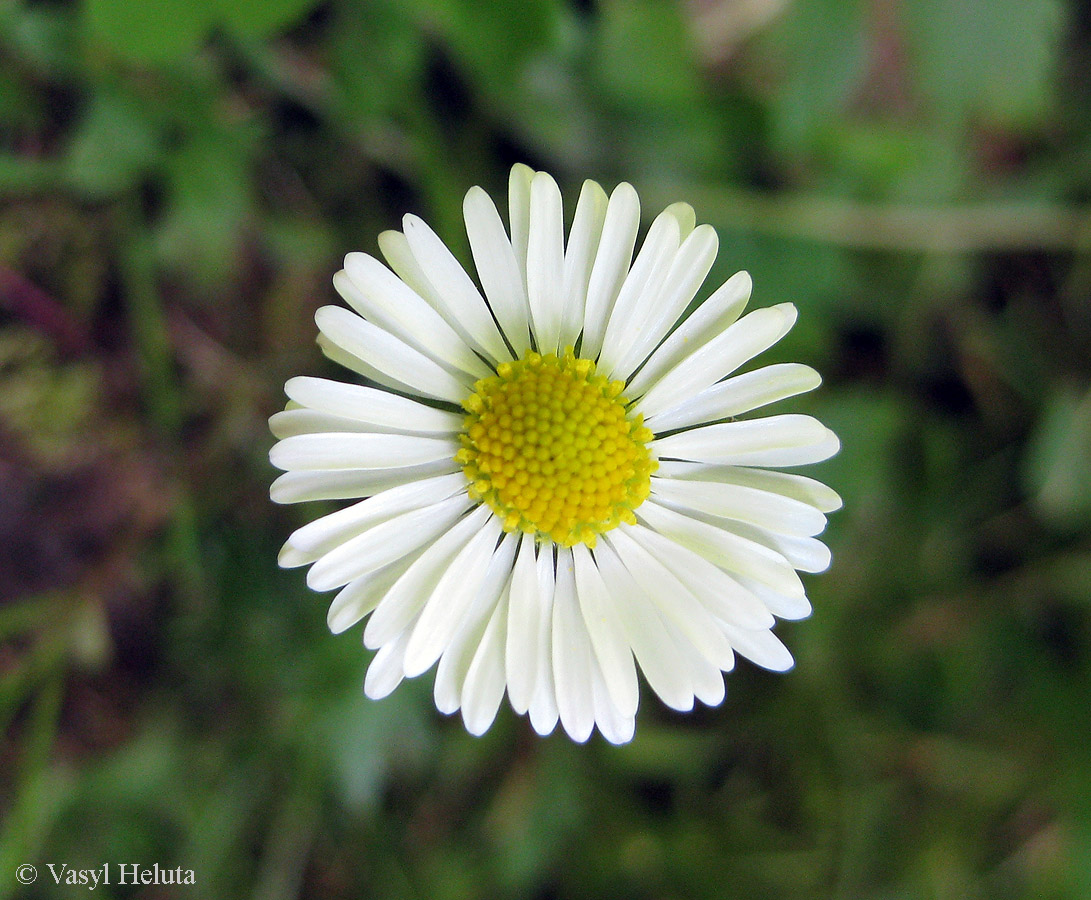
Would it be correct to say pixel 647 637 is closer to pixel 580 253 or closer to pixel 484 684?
pixel 484 684

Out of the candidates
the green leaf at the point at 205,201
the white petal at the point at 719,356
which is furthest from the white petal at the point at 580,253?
the green leaf at the point at 205,201

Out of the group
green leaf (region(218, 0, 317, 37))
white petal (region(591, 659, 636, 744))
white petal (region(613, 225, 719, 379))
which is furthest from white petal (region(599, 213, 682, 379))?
green leaf (region(218, 0, 317, 37))

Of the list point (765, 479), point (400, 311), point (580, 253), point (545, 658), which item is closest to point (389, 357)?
point (400, 311)

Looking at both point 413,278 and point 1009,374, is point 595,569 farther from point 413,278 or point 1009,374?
point 1009,374

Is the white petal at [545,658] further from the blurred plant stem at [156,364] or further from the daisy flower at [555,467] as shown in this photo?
the blurred plant stem at [156,364]

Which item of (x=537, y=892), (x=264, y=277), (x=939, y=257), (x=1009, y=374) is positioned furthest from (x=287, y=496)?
(x=1009, y=374)
